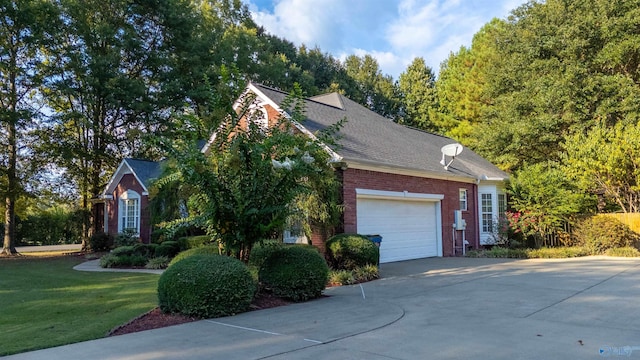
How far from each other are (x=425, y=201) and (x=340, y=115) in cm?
490

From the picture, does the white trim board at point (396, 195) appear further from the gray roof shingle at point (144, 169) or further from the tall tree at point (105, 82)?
the tall tree at point (105, 82)

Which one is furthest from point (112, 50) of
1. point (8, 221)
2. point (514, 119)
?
point (514, 119)

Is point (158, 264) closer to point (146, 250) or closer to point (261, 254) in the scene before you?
point (146, 250)

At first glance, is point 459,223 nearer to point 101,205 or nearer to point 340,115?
point 340,115

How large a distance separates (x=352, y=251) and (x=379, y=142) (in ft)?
21.5

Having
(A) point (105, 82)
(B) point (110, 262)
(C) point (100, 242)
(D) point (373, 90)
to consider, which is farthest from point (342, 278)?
(D) point (373, 90)

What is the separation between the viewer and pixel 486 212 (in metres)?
21.5

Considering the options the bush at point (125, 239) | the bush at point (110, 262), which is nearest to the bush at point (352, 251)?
the bush at point (110, 262)

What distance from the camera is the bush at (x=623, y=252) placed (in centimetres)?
1728

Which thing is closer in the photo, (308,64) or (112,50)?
(112,50)

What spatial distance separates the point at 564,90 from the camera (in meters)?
23.9

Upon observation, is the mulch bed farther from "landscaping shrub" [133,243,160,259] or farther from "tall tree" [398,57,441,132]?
"tall tree" [398,57,441,132]

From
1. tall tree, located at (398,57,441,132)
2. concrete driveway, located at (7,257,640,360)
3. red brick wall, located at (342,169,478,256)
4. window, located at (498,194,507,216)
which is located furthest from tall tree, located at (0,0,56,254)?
tall tree, located at (398,57,441,132)

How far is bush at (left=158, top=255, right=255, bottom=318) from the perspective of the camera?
297 inches
